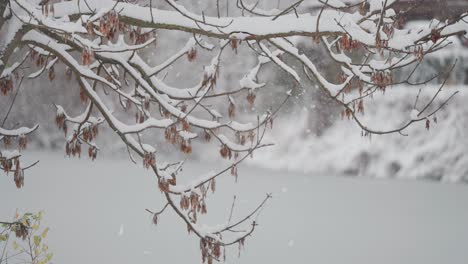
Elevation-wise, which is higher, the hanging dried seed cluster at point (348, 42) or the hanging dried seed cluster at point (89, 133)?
the hanging dried seed cluster at point (348, 42)

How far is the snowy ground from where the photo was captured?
664 centimetres

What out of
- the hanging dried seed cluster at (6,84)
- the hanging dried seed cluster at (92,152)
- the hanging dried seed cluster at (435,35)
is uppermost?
the hanging dried seed cluster at (435,35)

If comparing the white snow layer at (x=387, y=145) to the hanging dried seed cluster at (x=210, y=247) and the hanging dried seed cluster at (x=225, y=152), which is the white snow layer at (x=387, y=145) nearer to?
the hanging dried seed cluster at (x=225, y=152)

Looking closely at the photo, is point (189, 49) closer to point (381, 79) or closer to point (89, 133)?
point (89, 133)

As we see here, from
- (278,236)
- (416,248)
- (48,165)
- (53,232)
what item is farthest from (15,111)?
(416,248)

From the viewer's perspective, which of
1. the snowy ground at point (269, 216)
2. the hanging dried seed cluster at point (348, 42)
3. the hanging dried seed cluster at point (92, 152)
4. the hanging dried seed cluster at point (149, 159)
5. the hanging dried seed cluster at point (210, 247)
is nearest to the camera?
the hanging dried seed cluster at point (348, 42)

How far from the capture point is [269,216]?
8.41 metres

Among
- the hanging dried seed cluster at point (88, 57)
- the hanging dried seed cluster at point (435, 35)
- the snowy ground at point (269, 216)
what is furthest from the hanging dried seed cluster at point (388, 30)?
the snowy ground at point (269, 216)

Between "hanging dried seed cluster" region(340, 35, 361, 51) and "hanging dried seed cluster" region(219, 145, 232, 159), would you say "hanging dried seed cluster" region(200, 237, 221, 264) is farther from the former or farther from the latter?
"hanging dried seed cluster" region(340, 35, 361, 51)

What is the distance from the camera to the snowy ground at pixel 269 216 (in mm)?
6637

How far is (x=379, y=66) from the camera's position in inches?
124

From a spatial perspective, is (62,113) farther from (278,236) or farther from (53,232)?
(278,236)

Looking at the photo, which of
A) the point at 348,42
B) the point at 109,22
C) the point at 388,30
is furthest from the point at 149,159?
the point at 388,30

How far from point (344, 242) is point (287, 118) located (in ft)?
13.6
